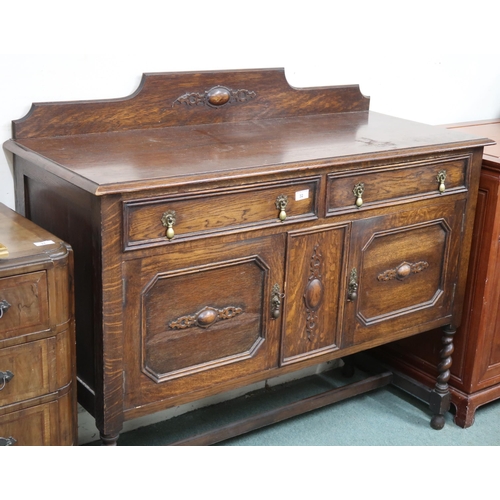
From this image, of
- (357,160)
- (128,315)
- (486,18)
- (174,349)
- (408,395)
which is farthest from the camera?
(486,18)

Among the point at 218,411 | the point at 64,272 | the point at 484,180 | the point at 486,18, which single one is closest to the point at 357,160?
the point at 484,180

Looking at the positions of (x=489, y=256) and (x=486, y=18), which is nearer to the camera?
(x=489, y=256)

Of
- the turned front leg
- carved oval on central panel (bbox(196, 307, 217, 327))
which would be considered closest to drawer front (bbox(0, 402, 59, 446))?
carved oval on central panel (bbox(196, 307, 217, 327))

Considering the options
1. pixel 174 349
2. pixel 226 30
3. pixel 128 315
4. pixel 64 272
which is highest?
pixel 226 30

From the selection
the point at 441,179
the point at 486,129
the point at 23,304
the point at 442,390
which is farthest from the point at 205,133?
the point at 486,129

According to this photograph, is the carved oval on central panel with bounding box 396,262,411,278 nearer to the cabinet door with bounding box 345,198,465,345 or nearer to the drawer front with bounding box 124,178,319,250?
the cabinet door with bounding box 345,198,465,345

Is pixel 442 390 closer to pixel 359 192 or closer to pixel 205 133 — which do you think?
pixel 359 192

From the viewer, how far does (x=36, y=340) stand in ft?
6.64

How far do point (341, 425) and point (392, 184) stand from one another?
1.15m

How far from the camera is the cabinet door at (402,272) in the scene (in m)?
2.74

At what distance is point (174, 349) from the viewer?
2.36 meters

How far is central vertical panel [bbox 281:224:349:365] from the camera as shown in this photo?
8.36 feet
